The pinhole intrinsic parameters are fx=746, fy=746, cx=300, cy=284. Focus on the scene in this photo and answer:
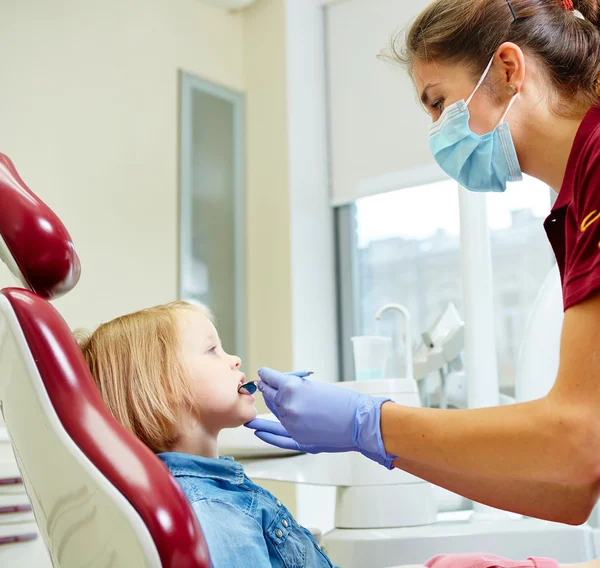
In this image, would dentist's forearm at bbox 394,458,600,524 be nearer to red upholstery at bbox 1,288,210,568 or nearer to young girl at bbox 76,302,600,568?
young girl at bbox 76,302,600,568

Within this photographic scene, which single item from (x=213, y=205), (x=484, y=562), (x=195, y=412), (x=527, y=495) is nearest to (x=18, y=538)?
(x=195, y=412)

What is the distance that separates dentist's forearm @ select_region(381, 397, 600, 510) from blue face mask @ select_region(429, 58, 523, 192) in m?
0.51

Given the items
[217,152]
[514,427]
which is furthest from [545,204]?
[514,427]

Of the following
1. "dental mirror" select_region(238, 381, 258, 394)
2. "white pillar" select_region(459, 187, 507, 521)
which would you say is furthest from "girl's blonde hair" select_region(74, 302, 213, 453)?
"white pillar" select_region(459, 187, 507, 521)

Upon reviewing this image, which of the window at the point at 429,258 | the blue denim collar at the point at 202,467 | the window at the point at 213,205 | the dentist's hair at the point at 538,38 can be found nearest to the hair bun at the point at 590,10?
the dentist's hair at the point at 538,38

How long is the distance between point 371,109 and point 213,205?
32.4 inches

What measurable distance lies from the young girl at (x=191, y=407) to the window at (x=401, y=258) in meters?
1.94

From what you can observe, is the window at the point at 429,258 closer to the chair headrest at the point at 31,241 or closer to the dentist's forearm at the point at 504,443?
the dentist's forearm at the point at 504,443

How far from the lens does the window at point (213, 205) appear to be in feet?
10.4

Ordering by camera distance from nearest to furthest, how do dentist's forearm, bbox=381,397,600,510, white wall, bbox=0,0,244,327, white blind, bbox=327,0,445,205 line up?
dentist's forearm, bbox=381,397,600,510
white wall, bbox=0,0,244,327
white blind, bbox=327,0,445,205

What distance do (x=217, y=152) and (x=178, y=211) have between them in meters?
0.39

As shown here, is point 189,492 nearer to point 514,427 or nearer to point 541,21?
point 514,427

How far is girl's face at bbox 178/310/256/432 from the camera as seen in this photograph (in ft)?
4.32

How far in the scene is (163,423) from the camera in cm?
127
